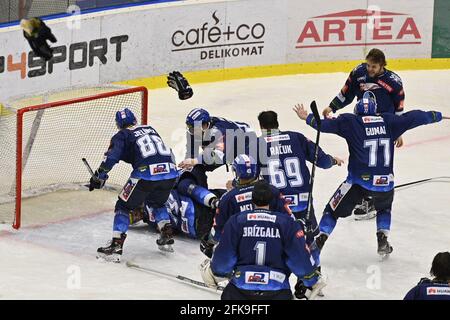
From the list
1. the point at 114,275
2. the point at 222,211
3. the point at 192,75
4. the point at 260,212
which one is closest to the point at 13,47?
the point at 192,75

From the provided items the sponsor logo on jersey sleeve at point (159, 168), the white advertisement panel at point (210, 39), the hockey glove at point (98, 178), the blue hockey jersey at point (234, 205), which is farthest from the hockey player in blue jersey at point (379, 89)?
the white advertisement panel at point (210, 39)

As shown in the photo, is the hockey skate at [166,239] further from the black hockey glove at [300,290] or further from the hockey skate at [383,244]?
the black hockey glove at [300,290]

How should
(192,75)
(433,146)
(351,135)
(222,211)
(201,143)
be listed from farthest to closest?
(192,75), (433,146), (201,143), (351,135), (222,211)

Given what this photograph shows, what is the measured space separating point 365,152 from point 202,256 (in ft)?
5.16

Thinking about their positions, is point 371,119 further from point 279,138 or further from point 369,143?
point 279,138

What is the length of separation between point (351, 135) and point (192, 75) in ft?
20.2

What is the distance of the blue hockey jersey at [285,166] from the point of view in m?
9.04

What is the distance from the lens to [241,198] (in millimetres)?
7688

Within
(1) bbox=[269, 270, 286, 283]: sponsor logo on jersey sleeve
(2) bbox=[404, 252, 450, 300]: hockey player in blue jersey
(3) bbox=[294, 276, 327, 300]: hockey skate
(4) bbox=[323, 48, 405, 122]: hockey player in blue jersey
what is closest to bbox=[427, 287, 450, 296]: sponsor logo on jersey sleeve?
(2) bbox=[404, 252, 450, 300]: hockey player in blue jersey

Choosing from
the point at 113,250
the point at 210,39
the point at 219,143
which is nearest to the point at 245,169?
the point at 113,250

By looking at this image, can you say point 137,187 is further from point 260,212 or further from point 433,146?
point 433,146

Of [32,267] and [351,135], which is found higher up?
[351,135]

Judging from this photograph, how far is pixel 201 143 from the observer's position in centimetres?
1026

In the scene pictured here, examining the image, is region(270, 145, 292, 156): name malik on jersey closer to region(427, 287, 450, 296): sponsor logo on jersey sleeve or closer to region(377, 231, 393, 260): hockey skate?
region(377, 231, 393, 260): hockey skate
